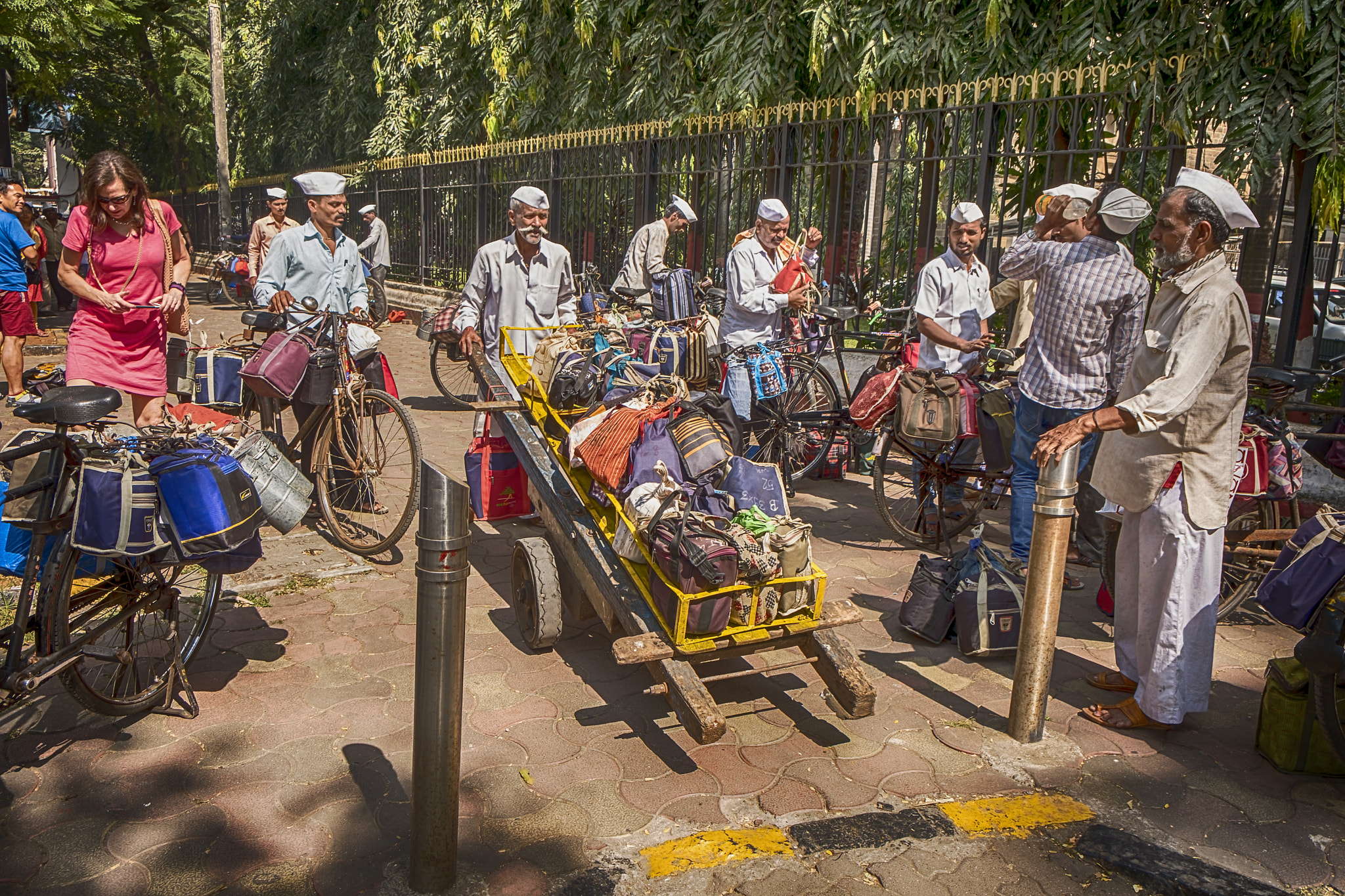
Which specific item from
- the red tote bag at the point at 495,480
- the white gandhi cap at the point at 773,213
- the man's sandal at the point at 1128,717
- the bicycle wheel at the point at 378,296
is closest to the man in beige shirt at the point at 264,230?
the bicycle wheel at the point at 378,296

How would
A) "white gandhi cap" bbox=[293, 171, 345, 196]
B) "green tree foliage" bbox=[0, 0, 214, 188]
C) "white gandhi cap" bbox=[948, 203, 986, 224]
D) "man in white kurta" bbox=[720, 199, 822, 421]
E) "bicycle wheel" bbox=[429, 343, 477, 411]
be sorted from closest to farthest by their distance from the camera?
"white gandhi cap" bbox=[293, 171, 345, 196] < "white gandhi cap" bbox=[948, 203, 986, 224] < "man in white kurta" bbox=[720, 199, 822, 421] < "bicycle wheel" bbox=[429, 343, 477, 411] < "green tree foliage" bbox=[0, 0, 214, 188]

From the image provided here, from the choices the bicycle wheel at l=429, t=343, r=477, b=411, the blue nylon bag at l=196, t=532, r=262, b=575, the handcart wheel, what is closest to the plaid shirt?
the handcart wheel

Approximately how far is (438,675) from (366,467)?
10.9ft

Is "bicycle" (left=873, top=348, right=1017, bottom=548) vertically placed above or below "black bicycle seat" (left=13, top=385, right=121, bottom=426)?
below

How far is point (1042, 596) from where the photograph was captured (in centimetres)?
368

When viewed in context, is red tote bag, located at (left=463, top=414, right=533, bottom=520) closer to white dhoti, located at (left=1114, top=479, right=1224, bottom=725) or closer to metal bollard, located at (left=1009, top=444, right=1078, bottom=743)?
metal bollard, located at (left=1009, top=444, right=1078, bottom=743)

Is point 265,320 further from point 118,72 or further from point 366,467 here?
point 118,72

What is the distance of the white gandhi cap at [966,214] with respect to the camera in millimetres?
6332

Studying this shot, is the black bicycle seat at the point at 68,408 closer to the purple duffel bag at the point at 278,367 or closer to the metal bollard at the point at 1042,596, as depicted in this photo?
the purple duffel bag at the point at 278,367

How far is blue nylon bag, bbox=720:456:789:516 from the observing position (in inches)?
161

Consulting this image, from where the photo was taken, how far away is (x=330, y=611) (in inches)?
193

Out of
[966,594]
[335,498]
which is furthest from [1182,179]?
[335,498]

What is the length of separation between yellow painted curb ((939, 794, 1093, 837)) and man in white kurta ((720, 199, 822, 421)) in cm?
376

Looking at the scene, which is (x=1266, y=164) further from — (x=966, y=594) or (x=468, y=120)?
(x=468, y=120)
